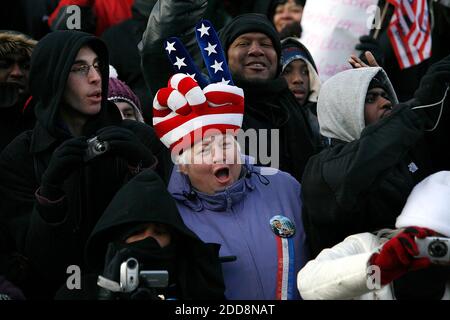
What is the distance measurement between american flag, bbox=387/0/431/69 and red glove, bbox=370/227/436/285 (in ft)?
11.8

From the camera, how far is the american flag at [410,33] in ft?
28.1

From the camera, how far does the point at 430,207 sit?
214 inches

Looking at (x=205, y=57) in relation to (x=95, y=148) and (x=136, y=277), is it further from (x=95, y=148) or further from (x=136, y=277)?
(x=136, y=277)

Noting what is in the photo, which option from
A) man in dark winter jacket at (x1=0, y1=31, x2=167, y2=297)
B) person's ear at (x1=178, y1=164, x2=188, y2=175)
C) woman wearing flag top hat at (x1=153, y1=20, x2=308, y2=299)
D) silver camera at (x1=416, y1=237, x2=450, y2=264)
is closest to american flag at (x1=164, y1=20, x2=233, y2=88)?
woman wearing flag top hat at (x1=153, y1=20, x2=308, y2=299)

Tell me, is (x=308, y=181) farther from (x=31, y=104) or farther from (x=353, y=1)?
(x=353, y=1)

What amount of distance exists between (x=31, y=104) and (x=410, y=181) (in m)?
2.52

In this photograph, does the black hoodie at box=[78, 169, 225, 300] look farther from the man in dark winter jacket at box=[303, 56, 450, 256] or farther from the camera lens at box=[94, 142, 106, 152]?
the man in dark winter jacket at box=[303, 56, 450, 256]

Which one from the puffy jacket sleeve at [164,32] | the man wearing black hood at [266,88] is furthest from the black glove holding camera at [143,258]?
the puffy jacket sleeve at [164,32]

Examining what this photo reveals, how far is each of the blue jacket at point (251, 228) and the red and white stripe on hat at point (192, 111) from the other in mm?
191

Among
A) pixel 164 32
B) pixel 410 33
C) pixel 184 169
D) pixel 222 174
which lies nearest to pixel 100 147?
pixel 184 169

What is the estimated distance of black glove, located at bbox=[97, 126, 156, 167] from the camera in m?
5.94

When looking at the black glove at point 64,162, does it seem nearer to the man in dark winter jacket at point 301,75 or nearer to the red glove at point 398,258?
the red glove at point 398,258

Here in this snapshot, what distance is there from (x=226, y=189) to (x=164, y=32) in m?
1.32
